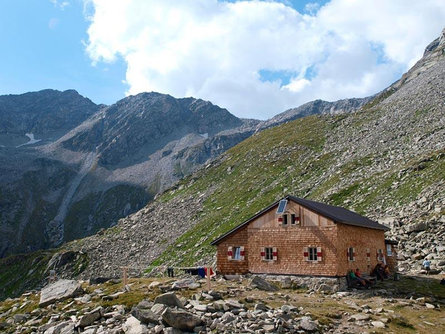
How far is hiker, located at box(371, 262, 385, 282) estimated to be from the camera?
34.7m

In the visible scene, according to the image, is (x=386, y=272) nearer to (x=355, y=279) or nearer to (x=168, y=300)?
(x=355, y=279)

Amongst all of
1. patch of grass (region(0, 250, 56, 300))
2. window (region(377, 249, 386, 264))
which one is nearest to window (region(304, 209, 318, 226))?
window (region(377, 249, 386, 264))

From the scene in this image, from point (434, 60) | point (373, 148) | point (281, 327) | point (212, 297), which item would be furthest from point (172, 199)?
point (434, 60)

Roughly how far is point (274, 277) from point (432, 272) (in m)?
13.2

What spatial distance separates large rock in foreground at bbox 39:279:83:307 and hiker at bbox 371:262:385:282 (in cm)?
2318

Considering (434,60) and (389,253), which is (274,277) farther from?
(434,60)

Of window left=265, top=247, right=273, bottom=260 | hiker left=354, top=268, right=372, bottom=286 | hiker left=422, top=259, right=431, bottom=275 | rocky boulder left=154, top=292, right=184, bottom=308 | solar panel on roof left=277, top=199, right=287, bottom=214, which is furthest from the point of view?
hiker left=422, top=259, right=431, bottom=275

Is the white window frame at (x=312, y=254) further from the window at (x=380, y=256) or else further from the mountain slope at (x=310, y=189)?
the mountain slope at (x=310, y=189)

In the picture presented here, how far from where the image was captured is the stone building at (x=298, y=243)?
3091 centimetres

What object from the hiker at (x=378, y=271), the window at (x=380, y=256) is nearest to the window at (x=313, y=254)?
the hiker at (x=378, y=271)

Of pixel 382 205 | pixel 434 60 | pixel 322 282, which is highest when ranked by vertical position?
pixel 434 60

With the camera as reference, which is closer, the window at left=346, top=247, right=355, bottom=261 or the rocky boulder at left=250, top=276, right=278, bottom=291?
the rocky boulder at left=250, top=276, right=278, bottom=291

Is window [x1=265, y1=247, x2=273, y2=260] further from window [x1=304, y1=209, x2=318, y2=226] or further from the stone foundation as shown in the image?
window [x1=304, y1=209, x2=318, y2=226]

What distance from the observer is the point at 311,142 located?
88875mm
